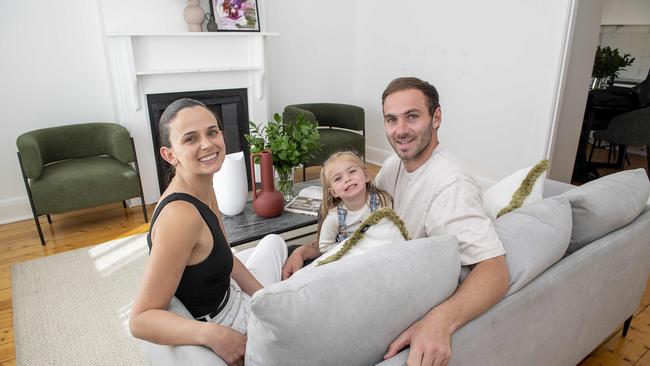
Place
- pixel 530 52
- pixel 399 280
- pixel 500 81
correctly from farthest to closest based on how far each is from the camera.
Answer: pixel 500 81
pixel 530 52
pixel 399 280

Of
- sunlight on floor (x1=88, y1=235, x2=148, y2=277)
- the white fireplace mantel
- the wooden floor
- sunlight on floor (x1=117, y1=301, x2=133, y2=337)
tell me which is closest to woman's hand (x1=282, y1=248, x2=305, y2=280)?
sunlight on floor (x1=117, y1=301, x2=133, y2=337)

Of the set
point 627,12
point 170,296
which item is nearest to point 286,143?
point 170,296

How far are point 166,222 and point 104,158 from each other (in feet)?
9.02

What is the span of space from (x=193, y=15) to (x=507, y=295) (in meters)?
3.47

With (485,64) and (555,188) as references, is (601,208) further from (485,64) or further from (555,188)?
(485,64)

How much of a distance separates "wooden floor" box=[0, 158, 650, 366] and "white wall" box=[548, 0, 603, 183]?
1.49 m

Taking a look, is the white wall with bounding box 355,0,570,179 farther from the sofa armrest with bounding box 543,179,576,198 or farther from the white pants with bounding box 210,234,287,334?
the white pants with bounding box 210,234,287,334

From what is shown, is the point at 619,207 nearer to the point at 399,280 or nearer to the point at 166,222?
the point at 399,280

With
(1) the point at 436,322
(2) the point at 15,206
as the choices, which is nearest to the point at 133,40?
(2) the point at 15,206

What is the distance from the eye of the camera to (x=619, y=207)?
4.67 ft

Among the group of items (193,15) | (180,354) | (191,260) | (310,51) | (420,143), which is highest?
(193,15)

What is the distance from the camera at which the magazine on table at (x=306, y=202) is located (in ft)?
7.88

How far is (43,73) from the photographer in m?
3.26

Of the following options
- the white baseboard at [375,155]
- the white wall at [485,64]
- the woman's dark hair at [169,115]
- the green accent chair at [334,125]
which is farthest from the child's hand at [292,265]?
the white baseboard at [375,155]
